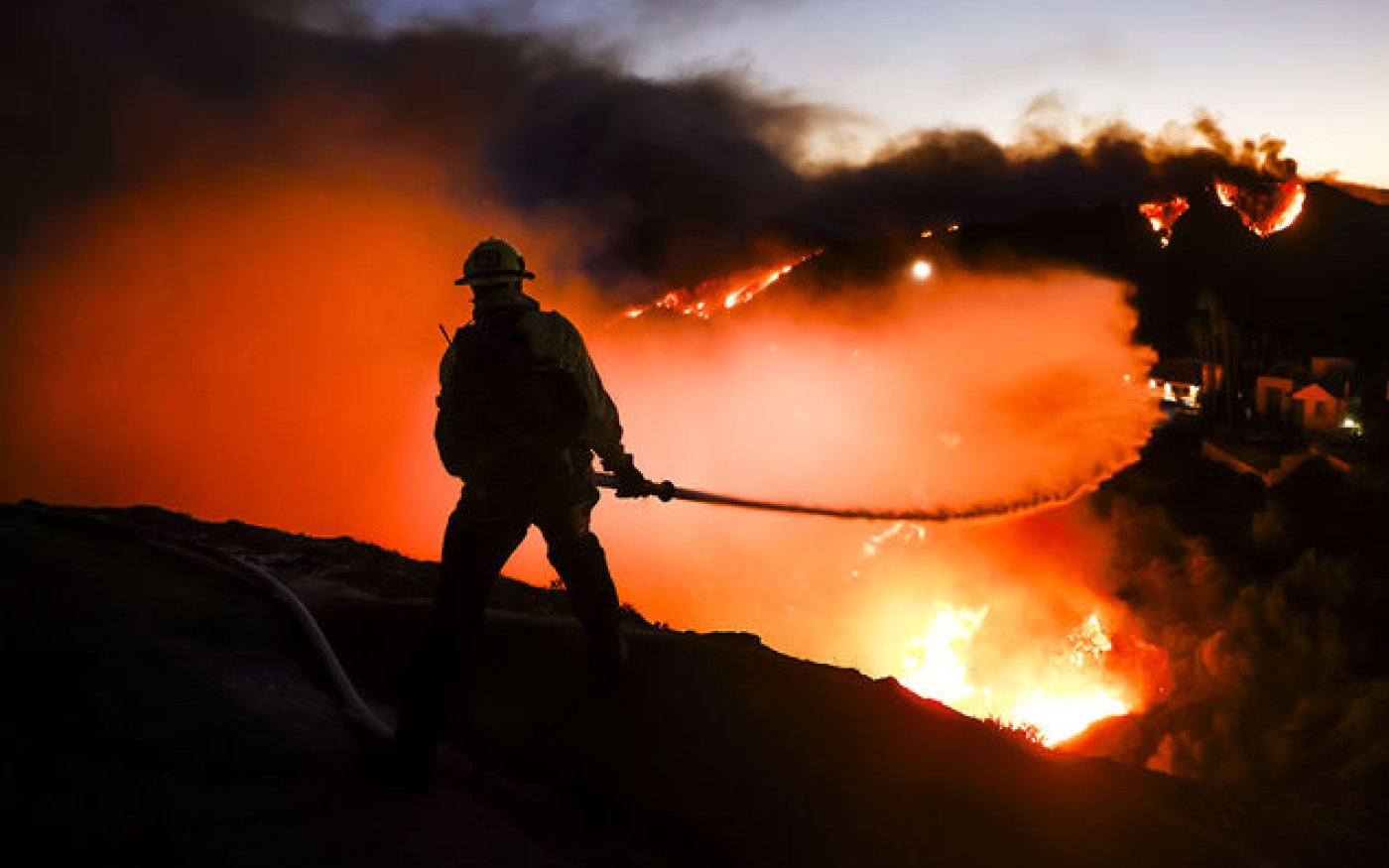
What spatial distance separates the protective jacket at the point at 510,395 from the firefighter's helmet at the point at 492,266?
0.06m

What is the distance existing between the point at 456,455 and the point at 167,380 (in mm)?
19506

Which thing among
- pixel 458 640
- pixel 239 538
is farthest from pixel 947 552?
pixel 458 640

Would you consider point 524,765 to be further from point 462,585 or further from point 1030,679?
point 1030,679

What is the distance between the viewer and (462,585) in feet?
12.8

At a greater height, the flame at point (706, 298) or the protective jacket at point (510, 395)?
the flame at point (706, 298)

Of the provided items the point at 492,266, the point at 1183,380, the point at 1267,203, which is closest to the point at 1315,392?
the point at 1183,380

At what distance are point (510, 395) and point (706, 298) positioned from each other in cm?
3595

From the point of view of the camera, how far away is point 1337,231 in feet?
293

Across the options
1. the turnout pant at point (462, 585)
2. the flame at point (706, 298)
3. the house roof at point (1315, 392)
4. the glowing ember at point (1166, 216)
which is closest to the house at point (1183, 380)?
the house roof at point (1315, 392)

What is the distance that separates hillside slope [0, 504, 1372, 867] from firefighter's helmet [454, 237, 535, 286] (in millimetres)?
2371

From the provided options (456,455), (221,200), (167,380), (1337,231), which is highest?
(1337,231)

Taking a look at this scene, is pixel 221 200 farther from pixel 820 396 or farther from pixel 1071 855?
pixel 820 396

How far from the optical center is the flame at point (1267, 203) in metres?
65.1

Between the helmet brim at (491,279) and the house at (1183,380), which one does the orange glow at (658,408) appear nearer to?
the house at (1183,380)
